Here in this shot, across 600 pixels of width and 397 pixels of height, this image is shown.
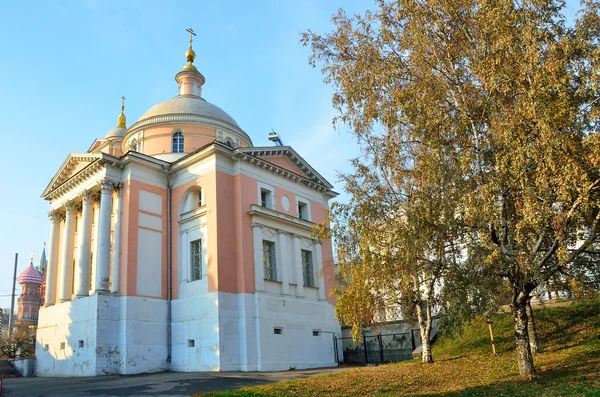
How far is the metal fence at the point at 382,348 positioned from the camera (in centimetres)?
2355

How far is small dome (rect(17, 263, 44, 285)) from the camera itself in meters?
64.4

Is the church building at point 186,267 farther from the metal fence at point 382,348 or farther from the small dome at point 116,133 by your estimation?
the small dome at point 116,133

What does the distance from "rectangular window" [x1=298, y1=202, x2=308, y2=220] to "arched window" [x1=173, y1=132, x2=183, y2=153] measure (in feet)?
24.9

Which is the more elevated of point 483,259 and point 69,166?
point 69,166

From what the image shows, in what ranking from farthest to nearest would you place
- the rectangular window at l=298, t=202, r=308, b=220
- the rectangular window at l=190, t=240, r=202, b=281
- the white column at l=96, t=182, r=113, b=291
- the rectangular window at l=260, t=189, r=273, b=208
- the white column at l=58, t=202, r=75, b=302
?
the rectangular window at l=298, t=202, r=308, b=220 → the rectangular window at l=260, t=189, r=273, b=208 → the white column at l=58, t=202, r=75, b=302 → the rectangular window at l=190, t=240, r=202, b=281 → the white column at l=96, t=182, r=113, b=291

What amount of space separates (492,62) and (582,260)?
588cm

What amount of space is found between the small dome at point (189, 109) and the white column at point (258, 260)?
8.73m

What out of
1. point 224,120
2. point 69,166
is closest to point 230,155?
point 224,120

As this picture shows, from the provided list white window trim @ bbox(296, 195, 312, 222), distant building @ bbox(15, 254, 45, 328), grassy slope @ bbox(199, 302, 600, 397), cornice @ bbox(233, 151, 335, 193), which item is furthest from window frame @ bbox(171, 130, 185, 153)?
distant building @ bbox(15, 254, 45, 328)

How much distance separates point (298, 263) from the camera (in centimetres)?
2531

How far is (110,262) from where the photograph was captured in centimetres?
2380

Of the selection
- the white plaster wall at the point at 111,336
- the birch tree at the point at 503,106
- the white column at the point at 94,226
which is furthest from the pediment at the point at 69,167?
the birch tree at the point at 503,106

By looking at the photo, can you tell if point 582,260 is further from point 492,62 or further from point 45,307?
point 45,307

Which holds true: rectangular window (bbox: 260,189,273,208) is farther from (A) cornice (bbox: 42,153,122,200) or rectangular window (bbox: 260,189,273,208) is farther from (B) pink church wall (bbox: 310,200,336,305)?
(A) cornice (bbox: 42,153,122,200)
